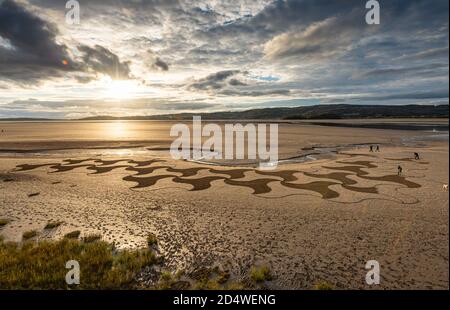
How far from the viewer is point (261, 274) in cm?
1172

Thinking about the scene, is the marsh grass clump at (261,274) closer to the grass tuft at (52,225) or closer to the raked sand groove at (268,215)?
the raked sand groove at (268,215)

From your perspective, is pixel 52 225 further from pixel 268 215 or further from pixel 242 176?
pixel 242 176

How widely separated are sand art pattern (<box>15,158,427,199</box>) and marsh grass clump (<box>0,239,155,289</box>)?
479 inches

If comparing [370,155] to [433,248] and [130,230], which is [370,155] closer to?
[433,248]

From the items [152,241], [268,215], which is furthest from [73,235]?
[268,215]

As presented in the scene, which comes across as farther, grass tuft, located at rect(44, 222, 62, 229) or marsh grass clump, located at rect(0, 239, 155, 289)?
grass tuft, located at rect(44, 222, 62, 229)

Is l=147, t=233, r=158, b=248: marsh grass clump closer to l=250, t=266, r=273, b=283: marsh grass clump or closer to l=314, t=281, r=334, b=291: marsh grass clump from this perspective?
l=250, t=266, r=273, b=283: marsh grass clump

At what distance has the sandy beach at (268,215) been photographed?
1271cm

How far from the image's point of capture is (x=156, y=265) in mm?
12875

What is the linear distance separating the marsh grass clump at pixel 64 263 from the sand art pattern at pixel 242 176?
12179mm

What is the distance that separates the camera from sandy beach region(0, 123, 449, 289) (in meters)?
12.7

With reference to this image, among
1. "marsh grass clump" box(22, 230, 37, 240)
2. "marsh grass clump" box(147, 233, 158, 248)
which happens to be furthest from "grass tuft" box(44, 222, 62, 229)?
"marsh grass clump" box(147, 233, 158, 248)
